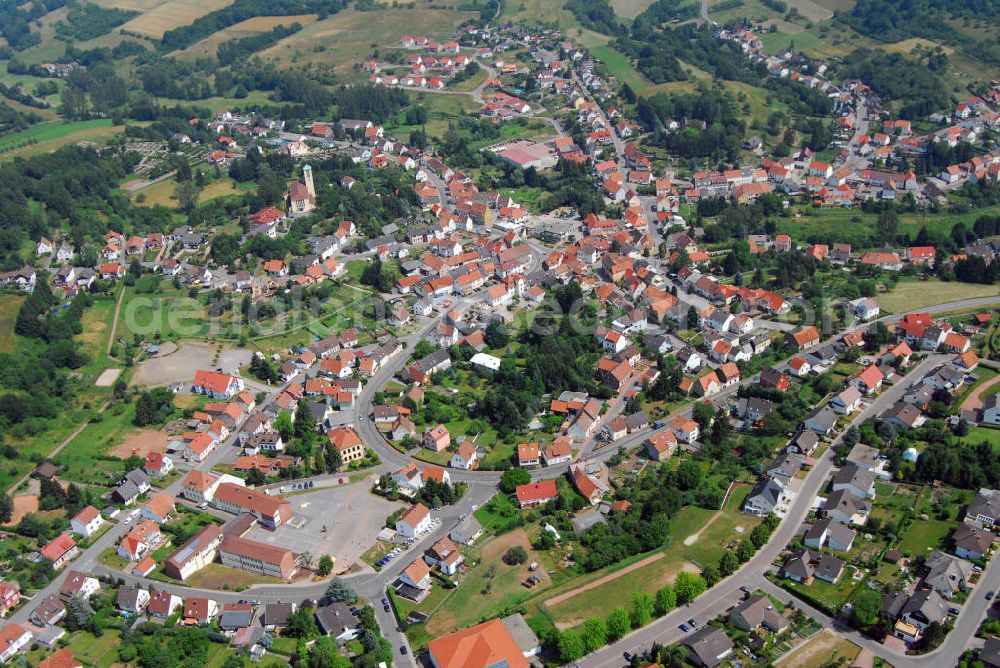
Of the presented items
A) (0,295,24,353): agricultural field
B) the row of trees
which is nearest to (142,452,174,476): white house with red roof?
(0,295,24,353): agricultural field

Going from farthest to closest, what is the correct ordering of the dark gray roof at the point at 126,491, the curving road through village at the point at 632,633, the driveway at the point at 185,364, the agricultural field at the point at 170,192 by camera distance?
the agricultural field at the point at 170,192, the driveway at the point at 185,364, the dark gray roof at the point at 126,491, the curving road through village at the point at 632,633

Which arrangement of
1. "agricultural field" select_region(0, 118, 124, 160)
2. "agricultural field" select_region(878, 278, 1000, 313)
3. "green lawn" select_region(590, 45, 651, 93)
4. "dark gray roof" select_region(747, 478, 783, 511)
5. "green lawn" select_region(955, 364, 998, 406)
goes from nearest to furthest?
"dark gray roof" select_region(747, 478, 783, 511) → "green lawn" select_region(955, 364, 998, 406) → "agricultural field" select_region(878, 278, 1000, 313) → "agricultural field" select_region(0, 118, 124, 160) → "green lawn" select_region(590, 45, 651, 93)

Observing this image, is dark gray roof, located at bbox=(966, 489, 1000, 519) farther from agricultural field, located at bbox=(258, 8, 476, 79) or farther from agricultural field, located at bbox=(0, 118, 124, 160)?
agricultural field, located at bbox=(258, 8, 476, 79)

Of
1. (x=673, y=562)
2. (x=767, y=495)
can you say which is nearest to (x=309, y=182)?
(x=767, y=495)

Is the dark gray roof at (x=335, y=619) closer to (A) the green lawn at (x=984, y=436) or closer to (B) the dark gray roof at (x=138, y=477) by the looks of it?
(B) the dark gray roof at (x=138, y=477)

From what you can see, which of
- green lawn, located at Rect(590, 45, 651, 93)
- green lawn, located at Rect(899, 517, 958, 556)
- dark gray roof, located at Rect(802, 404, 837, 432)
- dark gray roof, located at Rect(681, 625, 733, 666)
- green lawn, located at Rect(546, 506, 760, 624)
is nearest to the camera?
dark gray roof, located at Rect(681, 625, 733, 666)

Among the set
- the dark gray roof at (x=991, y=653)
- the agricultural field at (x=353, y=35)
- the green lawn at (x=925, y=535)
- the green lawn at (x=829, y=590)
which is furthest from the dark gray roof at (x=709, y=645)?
the agricultural field at (x=353, y=35)

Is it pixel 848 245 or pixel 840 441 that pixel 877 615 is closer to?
pixel 840 441
